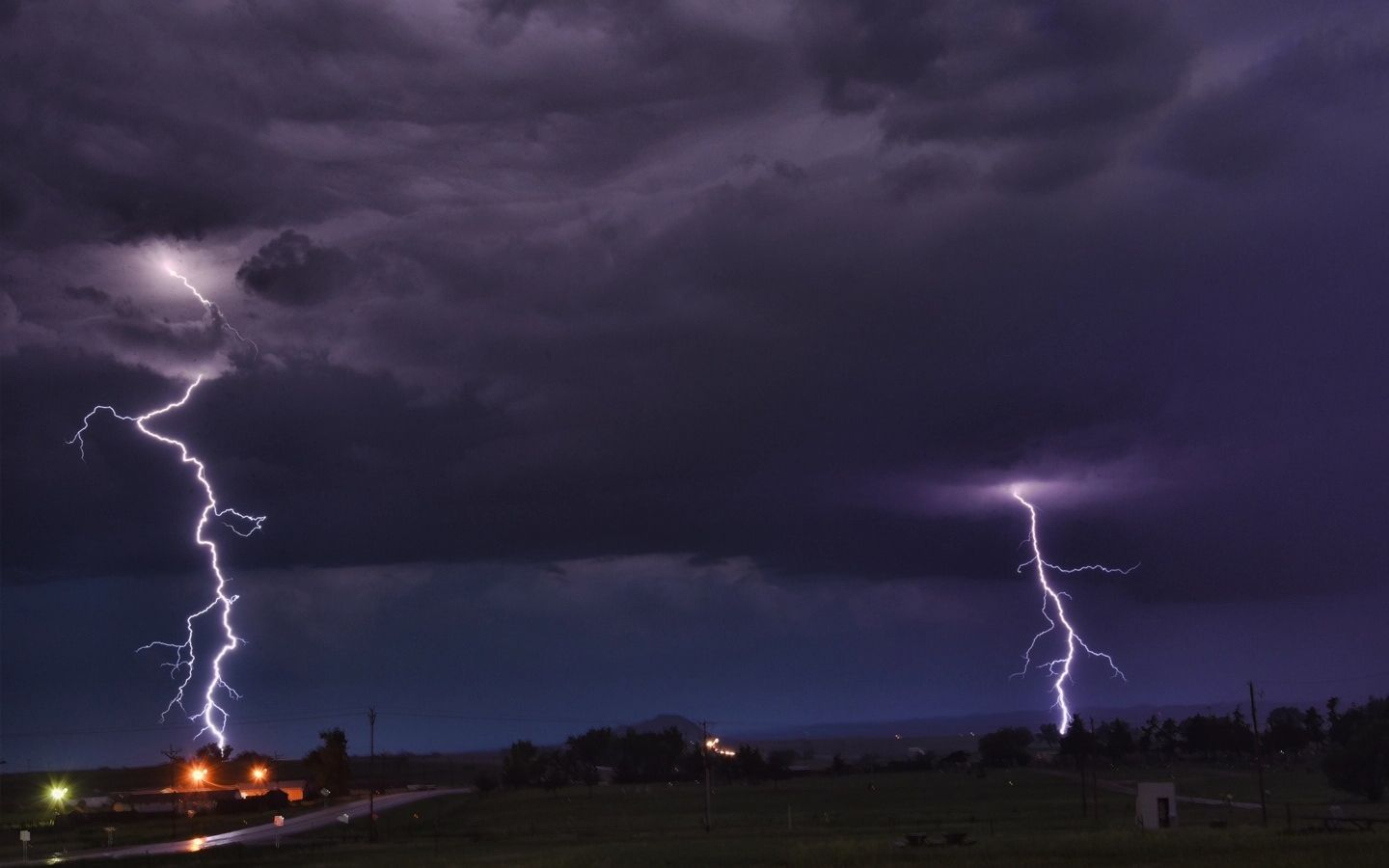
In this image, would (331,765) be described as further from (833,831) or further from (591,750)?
(833,831)

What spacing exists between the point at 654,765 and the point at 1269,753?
7084 centimetres

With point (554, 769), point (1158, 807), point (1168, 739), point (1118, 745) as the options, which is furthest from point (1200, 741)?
point (1158, 807)

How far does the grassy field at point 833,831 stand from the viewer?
137 ft

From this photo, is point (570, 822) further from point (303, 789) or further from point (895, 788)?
point (303, 789)

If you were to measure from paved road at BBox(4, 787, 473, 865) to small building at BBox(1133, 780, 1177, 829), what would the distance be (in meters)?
41.6

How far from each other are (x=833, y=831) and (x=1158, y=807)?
46.0 ft

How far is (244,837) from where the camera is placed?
7556cm

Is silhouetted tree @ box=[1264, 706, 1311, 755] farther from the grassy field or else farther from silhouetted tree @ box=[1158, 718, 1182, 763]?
the grassy field

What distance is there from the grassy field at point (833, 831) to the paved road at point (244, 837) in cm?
289

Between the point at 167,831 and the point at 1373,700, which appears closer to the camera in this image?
the point at 167,831

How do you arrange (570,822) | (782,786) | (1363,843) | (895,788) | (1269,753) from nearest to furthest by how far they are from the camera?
(1363,843)
(570,822)
(895,788)
(782,786)
(1269,753)

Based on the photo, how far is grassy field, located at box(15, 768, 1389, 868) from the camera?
41.6 metres

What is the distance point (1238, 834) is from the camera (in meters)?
46.2

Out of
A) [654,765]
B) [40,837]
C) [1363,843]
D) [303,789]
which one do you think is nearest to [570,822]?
[40,837]
